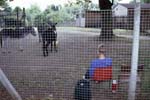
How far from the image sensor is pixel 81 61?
26.7ft

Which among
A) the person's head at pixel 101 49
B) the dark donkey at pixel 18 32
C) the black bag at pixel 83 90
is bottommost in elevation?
the black bag at pixel 83 90

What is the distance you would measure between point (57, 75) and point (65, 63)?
969 millimetres

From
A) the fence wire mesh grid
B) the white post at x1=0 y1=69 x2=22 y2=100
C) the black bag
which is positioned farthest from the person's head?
the white post at x1=0 y1=69 x2=22 y2=100

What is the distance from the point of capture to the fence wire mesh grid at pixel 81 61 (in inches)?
261

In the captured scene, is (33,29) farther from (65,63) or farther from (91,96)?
(91,96)

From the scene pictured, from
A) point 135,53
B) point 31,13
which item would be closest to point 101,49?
point 135,53

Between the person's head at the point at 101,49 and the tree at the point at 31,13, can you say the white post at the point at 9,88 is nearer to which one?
the tree at the point at 31,13

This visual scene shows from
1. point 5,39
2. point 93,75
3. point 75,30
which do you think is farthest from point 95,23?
point 5,39

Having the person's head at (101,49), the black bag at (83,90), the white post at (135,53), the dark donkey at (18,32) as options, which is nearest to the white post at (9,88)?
the dark donkey at (18,32)

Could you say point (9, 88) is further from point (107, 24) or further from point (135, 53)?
point (135, 53)

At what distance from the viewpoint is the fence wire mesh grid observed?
21.7ft

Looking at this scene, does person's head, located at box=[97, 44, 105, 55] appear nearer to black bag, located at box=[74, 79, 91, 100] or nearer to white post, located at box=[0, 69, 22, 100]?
black bag, located at box=[74, 79, 91, 100]

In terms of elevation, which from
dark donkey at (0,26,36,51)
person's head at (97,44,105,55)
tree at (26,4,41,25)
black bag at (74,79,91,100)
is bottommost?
black bag at (74,79,91,100)

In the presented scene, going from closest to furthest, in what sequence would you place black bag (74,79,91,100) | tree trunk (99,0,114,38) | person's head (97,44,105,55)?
tree trunk (99,0,114,38), black bag (74,79,91,100), person's head (97,44,105,55)
